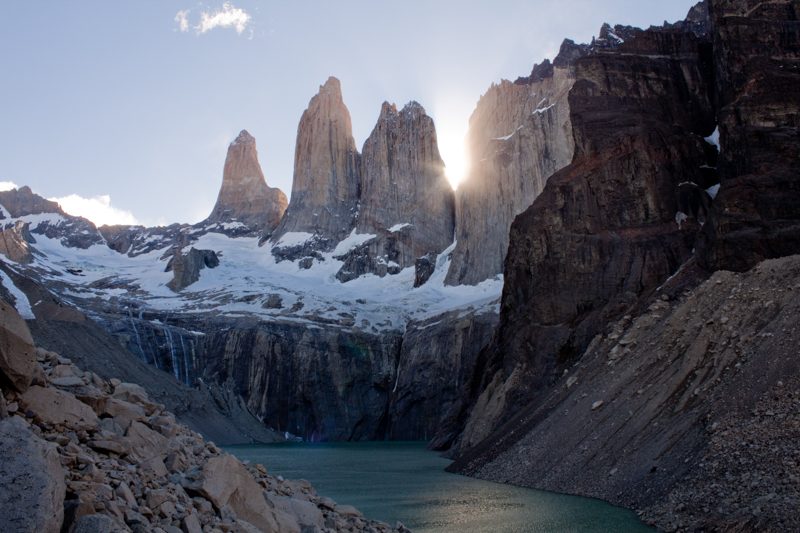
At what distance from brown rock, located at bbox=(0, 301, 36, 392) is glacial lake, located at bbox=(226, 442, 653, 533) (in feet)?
55.6

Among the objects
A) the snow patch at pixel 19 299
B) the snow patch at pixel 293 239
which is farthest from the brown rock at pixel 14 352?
the snow patch at pixel 293 239

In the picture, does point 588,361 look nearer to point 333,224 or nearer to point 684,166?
point 684,166

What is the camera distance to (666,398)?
33344mm

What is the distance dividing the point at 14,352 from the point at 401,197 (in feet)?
516

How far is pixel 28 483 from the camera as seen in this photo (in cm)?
1007

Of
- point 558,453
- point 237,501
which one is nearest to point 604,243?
point 558,453

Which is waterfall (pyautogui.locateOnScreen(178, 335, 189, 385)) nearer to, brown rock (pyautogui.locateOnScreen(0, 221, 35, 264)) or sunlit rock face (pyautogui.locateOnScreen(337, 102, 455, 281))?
sunlit rock face (pyautogui.locateOnScreen(337, 102, 455, 281))

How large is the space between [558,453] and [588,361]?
1052cm

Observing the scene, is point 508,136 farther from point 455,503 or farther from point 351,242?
point 455,503

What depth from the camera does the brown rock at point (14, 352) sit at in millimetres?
11898

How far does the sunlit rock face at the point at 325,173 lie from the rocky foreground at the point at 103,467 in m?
164

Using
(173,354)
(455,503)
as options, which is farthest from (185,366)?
(455,503)

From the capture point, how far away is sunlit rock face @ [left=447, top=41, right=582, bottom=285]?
121 m

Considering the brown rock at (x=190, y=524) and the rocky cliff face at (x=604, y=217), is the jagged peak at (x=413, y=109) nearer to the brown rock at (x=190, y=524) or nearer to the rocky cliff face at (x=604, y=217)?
the rocky cliff face at (x=604, y=217)
